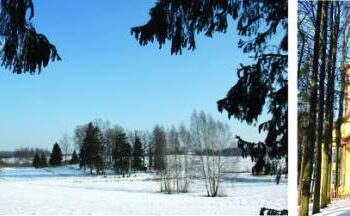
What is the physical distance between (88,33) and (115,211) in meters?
0.82

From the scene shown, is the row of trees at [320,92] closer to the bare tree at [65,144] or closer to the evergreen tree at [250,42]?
the evergreen tree at [250,42]


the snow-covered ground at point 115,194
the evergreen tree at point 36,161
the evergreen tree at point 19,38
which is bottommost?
the snow-covered ground at point 115,194

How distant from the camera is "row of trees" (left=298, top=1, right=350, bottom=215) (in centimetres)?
172

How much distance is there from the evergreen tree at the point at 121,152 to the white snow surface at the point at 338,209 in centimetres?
78

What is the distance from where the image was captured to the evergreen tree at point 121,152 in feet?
6.68

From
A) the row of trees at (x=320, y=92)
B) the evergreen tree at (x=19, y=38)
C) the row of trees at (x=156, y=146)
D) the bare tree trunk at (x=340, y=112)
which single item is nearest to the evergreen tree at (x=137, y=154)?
the row of trees at (x=156, y=146)

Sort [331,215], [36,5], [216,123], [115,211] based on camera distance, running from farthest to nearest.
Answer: [115,211]
[216,123]
[36,5]
[331,215]

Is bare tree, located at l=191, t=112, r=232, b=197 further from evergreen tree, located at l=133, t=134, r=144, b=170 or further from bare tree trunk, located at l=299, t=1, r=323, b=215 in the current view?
bare tree trunk, located at l=299, t=1, r=323, b=215

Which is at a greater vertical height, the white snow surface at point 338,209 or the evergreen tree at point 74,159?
the evergreen tree at point 74,159

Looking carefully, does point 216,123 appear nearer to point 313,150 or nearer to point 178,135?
point 178,135

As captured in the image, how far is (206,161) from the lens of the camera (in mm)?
2092

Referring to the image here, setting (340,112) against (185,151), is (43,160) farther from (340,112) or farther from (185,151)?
(340,112)

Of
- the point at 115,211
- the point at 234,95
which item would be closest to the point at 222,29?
the point at 234,95

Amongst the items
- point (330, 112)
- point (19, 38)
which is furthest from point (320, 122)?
point (19, 38)
